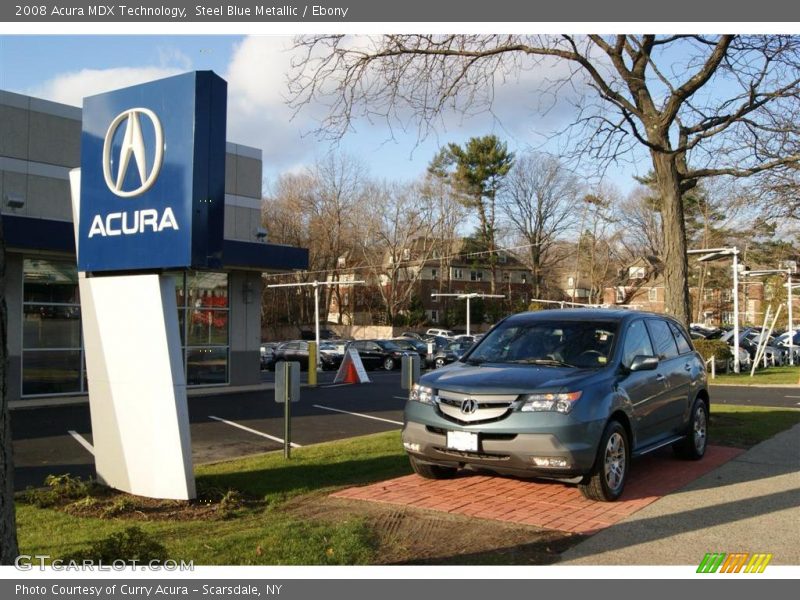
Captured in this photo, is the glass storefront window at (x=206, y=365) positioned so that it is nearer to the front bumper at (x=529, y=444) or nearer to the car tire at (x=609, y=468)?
the front bumper at (x=529, y=444)

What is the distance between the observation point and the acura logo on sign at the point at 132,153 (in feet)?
22.8

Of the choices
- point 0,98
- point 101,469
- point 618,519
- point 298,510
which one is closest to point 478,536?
point 618,519

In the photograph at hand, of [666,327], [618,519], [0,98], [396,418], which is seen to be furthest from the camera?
[0,98]

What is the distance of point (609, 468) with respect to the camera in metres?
6.78

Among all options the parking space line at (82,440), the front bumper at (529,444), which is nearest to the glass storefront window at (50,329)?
the parking space line at (82,440)

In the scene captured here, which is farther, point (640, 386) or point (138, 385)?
point (640, 386)

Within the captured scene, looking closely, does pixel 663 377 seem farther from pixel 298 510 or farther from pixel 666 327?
pixel 298 510

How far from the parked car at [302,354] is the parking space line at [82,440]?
21123 mm

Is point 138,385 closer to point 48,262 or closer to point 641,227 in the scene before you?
point 48,262

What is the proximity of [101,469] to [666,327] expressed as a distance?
6481mm

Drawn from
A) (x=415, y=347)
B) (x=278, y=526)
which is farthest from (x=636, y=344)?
(x=415, y=347)

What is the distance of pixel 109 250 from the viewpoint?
23.8 ft

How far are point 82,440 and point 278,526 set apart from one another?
619cm

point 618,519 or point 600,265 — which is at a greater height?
point 600,265
